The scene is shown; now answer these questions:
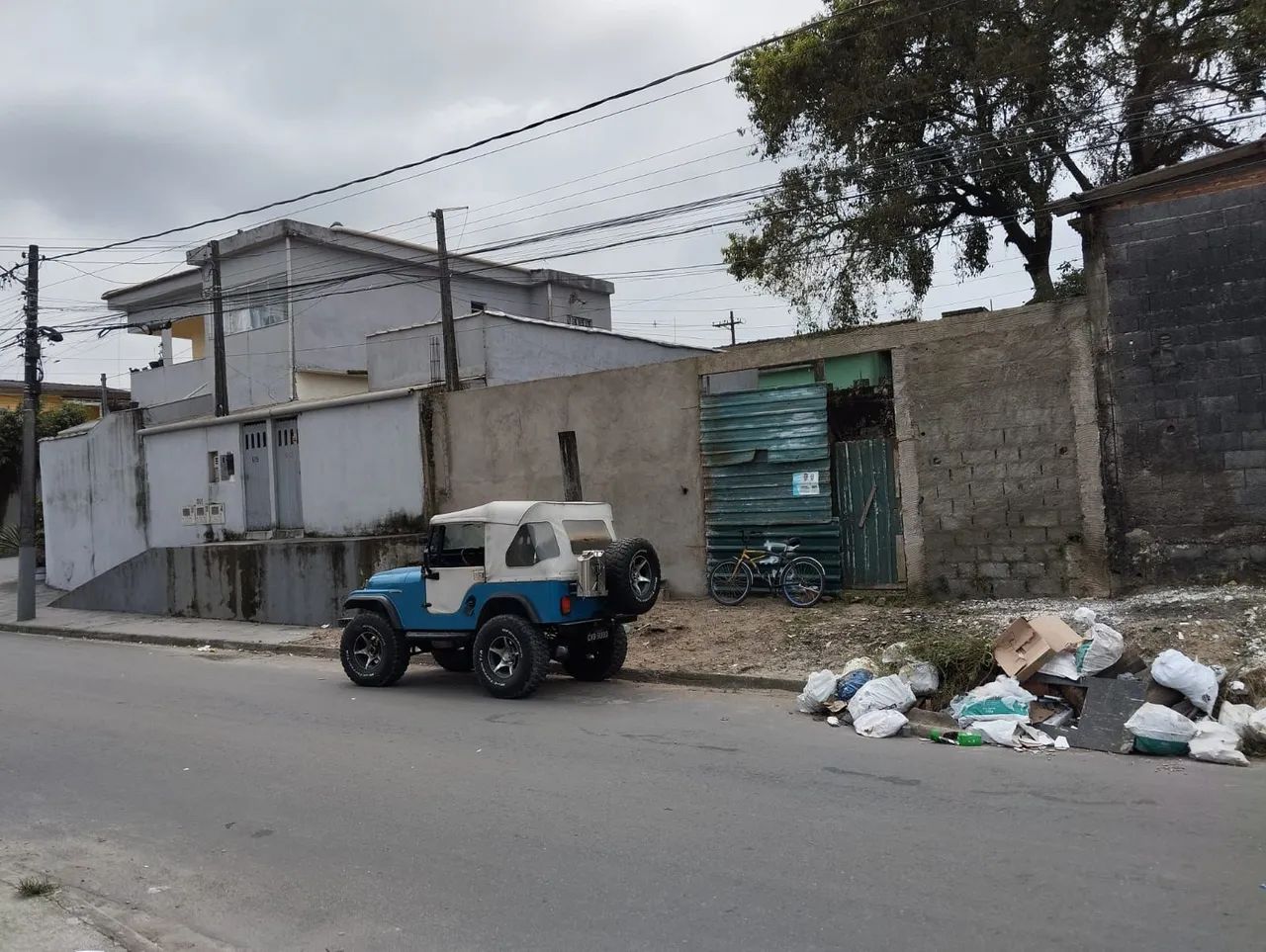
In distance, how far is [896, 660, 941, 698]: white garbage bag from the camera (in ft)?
29.7

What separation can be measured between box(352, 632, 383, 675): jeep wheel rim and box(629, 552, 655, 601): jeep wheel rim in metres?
3.16

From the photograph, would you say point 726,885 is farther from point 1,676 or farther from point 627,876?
point 1,676

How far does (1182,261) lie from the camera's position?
11.1 metres

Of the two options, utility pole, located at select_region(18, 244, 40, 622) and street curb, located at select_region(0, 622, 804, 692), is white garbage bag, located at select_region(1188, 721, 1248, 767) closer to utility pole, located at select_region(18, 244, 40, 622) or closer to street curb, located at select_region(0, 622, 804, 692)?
street curb, located at select_region(0, 622, 804, 692)

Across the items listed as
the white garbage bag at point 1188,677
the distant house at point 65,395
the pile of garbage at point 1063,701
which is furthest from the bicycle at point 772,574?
the distant house at point 65,395

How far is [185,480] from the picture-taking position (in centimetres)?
2344

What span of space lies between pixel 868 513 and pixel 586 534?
449 cm

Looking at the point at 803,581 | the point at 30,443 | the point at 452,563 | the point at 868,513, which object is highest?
the point at 30,443

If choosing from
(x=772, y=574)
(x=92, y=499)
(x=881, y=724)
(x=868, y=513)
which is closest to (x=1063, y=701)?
(x=881, y=724)

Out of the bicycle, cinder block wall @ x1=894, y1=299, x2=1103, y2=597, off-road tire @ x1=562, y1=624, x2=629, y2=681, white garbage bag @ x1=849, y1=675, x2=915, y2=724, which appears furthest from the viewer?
the bicycle

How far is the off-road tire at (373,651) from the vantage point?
1135 cm

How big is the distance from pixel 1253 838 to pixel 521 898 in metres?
3.84

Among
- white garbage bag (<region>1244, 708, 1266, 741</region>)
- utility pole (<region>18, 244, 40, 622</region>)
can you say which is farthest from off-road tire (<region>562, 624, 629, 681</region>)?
utility pole (<region>18, 244, 40, 622</region>)

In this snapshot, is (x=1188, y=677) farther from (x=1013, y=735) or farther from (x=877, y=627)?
(x=877, y=627)
